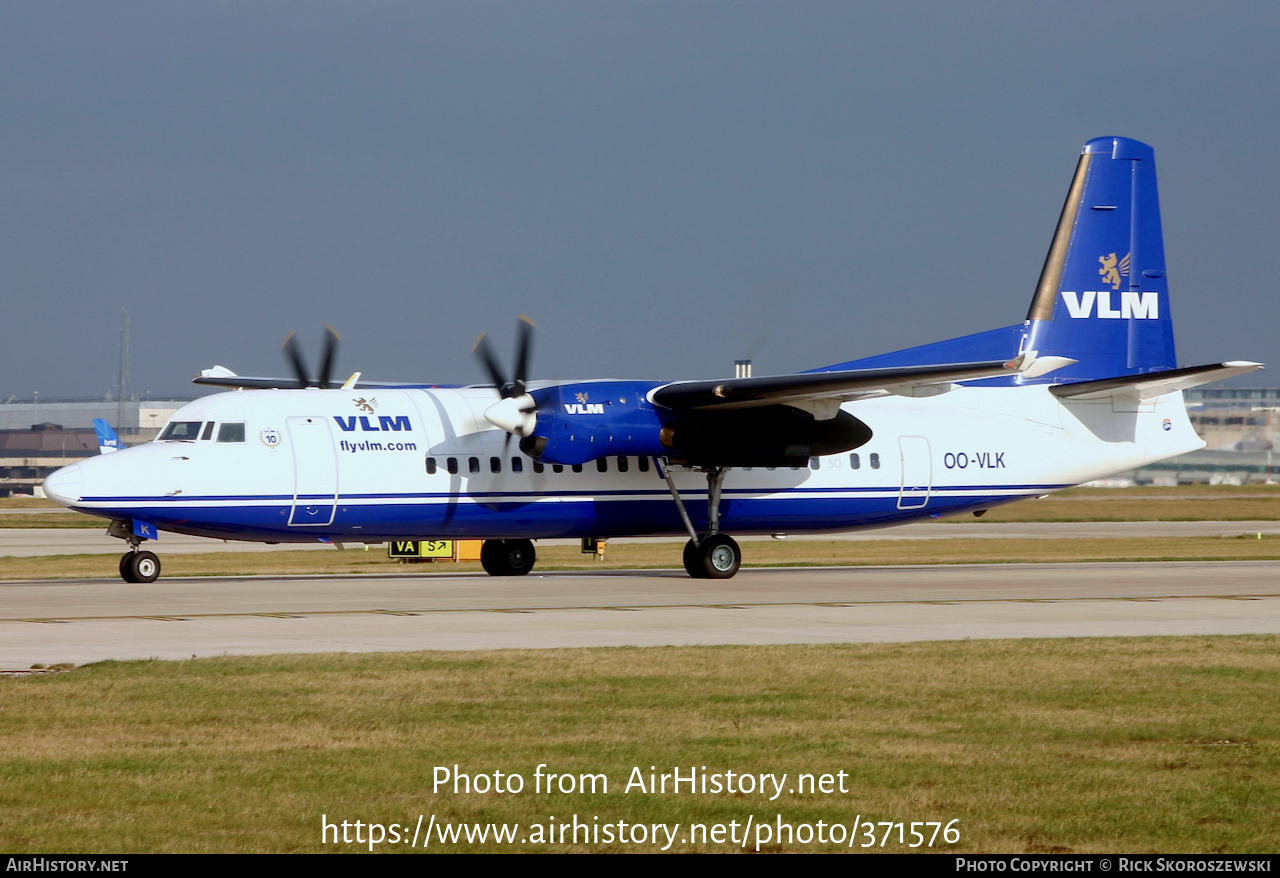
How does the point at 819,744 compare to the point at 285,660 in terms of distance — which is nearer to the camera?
the point at 819,744

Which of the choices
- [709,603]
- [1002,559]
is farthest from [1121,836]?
[1002,559]

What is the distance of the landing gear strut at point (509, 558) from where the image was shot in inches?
1202

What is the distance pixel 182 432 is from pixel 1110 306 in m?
20.6

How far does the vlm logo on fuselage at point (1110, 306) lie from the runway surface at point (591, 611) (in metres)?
6.90

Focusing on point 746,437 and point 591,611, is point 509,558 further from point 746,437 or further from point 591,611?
point 591,611

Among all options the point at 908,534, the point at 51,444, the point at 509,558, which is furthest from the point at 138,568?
the point at 51,444

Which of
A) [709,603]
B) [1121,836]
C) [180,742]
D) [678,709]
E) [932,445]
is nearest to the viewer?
[1121,836]

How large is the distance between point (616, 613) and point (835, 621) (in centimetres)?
313

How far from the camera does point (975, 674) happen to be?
47.2ft

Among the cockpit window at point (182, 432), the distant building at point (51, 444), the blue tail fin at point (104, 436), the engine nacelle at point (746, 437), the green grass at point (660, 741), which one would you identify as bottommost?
the green grass at point (660, 741)

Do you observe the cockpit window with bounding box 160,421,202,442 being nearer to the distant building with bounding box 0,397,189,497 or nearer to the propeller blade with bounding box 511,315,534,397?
the propeller blade with bounding box 511,315,534,397

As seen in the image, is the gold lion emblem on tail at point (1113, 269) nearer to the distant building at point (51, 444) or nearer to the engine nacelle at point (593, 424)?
the engine nacelle at point (593, 424)

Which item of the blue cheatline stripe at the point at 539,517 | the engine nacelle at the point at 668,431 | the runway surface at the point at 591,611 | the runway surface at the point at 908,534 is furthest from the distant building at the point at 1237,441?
the runway surface at the point at 591,611

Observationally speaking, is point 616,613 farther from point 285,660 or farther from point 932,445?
point 932,445
